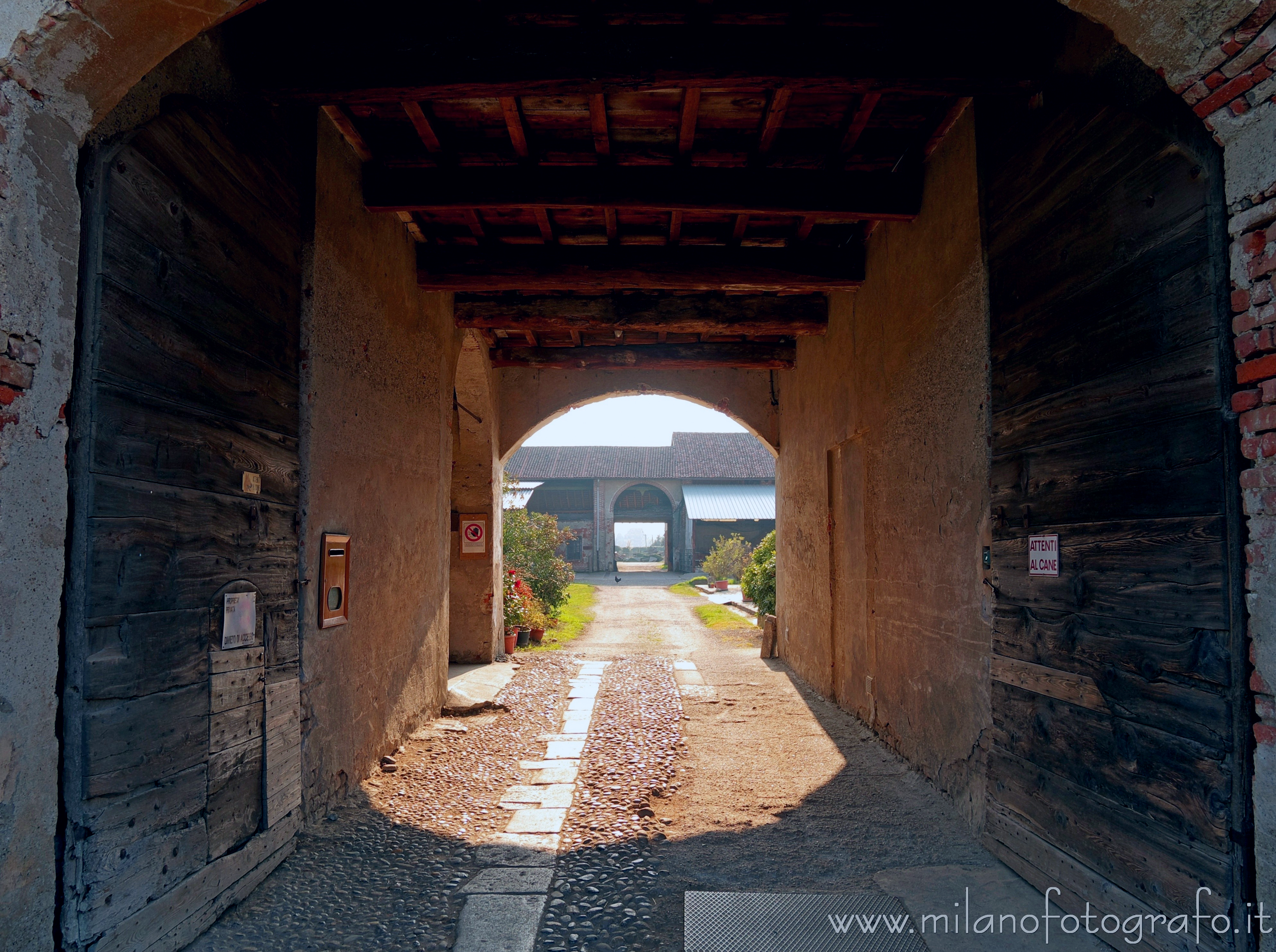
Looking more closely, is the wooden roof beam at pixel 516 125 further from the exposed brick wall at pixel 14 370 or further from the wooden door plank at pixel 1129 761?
the wooden door plank at pixel 1129 761

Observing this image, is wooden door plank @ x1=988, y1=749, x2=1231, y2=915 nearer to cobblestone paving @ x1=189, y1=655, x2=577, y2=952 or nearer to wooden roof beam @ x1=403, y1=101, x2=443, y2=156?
cobblestone paving @ x1=189, y1=655, x2=577, y2=952

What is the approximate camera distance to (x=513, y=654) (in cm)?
953

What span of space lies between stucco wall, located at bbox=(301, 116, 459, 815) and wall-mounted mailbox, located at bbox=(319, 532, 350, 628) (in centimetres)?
5

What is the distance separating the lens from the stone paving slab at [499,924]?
275 centimetres

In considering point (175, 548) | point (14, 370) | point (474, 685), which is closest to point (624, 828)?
point (175, 548)

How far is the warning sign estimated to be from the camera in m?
8.95

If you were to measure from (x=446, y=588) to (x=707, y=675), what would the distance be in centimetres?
311

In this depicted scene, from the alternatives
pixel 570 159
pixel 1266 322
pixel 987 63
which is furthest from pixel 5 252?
pixel 987 63

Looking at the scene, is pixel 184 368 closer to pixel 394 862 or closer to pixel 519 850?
pixel 394 862

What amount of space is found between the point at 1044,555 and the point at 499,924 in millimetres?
2616

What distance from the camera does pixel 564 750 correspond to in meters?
5.35

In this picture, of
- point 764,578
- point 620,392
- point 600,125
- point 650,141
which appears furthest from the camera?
point 764,578

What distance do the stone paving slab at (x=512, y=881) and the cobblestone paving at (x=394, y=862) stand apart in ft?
0.24

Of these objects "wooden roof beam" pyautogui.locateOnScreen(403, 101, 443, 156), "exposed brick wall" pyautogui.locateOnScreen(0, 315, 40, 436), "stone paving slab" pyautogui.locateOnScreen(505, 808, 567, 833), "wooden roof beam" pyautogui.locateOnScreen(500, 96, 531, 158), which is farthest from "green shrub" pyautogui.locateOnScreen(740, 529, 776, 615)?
"exposed brick wall" pyautogui.locateOnScreen(0, 315, 40, 436)
